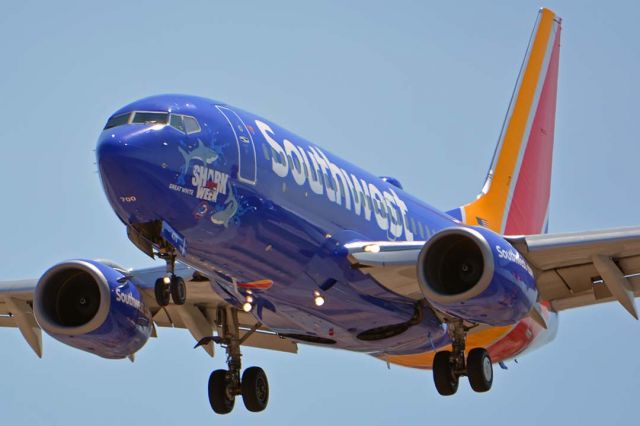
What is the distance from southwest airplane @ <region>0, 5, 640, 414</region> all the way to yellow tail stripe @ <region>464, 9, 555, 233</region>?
12.4 feet

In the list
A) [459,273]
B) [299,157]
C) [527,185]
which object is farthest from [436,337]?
[527,185]

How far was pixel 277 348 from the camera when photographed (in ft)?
103

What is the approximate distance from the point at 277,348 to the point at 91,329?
4.71 m

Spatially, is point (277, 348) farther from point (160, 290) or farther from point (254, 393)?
point (160, 290)

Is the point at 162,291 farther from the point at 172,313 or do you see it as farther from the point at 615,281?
the point at 615,281

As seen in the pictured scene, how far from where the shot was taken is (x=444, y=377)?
2834 cm

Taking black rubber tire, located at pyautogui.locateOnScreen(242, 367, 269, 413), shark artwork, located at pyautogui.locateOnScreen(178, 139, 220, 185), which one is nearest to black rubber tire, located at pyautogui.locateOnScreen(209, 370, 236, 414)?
black rubber tire, located at pyautogui.locateOnScreen(242, 367, 269, 413)

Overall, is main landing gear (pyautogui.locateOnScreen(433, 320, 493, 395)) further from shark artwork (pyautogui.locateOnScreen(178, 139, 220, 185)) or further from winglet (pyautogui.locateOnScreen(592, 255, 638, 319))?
shark artwork (pyautogui.locateOnScreen(178, 139, 220, 185))

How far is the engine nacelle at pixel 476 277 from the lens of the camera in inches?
987

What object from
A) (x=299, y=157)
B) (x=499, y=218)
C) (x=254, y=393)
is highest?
(x=299, y=157)

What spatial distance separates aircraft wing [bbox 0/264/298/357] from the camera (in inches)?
1158

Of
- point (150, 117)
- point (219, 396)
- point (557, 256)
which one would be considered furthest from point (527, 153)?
point (150, 117)

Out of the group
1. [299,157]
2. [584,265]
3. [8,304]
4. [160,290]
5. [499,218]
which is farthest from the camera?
[499,218]

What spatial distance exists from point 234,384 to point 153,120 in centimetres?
786
